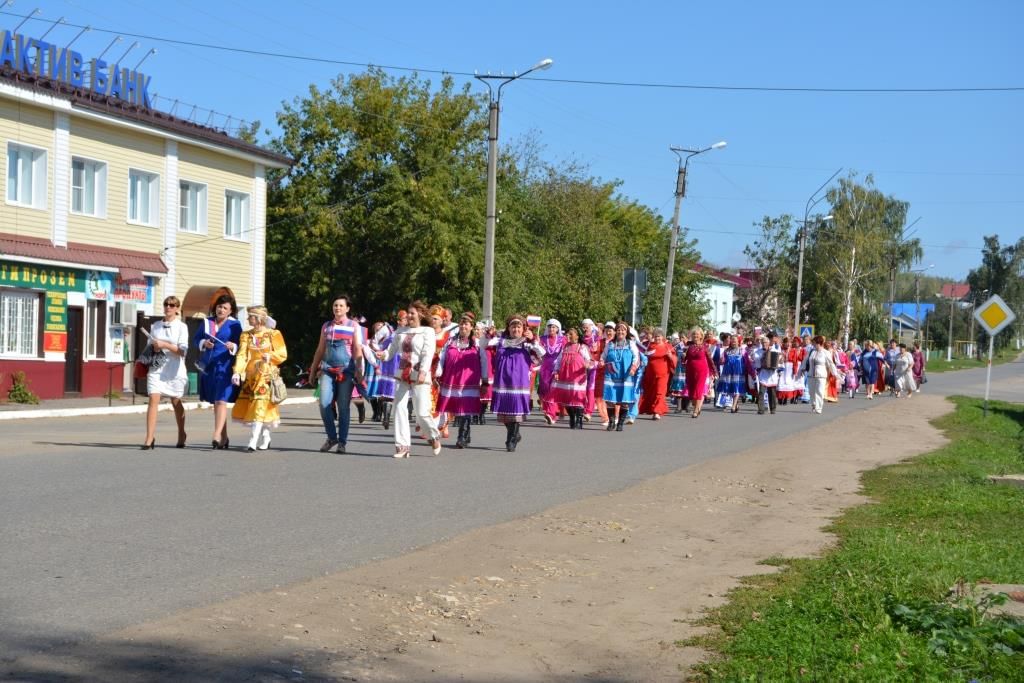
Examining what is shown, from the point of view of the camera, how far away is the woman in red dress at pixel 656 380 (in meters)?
28.5

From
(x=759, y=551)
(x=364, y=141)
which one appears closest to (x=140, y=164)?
(x=364, y=141)

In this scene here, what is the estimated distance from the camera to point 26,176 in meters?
30.5

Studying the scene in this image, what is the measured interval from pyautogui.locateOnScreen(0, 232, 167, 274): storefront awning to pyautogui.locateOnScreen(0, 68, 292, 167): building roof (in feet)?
10.6

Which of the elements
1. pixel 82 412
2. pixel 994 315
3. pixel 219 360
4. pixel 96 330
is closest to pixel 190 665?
pixel 219 360

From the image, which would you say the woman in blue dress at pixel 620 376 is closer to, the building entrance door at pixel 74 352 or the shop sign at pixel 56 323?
the shop sign at pixel 56 323

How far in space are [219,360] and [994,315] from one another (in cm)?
2121

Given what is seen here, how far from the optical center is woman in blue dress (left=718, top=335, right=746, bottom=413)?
3359 centimetres

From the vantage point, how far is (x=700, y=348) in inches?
1220

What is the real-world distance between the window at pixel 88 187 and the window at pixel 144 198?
3.68 ft

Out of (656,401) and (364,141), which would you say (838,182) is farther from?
(656,401)

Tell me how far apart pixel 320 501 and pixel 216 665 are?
5.84 m

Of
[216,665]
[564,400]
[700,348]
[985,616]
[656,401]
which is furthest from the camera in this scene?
[700,348]

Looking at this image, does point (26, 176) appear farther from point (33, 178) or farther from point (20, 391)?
point (20, 391)

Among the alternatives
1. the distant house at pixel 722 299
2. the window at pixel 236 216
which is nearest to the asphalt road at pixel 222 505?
the window at pixel 236 216
